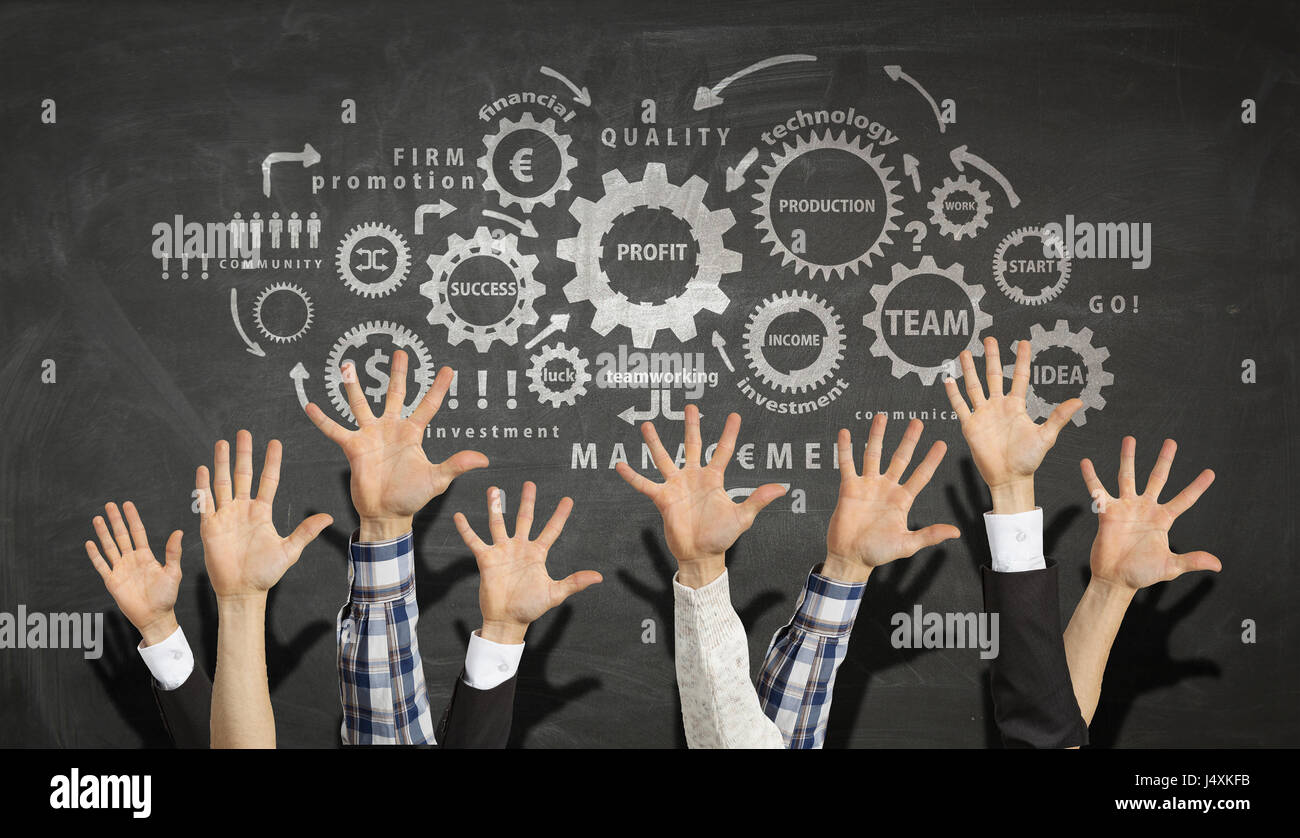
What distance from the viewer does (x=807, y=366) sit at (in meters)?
1.89

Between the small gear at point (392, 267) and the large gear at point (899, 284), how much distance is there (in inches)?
41.1

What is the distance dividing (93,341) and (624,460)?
4.01 ft

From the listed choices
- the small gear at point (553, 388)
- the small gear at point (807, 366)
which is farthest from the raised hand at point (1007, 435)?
the small gear at point (553, 388)

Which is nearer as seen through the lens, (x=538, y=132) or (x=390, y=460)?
(x=390, y=460)

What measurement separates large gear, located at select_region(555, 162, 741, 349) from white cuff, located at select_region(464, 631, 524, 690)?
0.71 meters

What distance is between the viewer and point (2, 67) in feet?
6.23

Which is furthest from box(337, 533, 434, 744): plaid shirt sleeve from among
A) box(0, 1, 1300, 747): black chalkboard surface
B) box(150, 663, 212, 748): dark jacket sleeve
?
box(150, 663, 212, 748): dark jacket sleeve

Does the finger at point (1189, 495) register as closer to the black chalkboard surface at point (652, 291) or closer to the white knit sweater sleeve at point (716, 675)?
the black chalkboard surface at point (652, 291)

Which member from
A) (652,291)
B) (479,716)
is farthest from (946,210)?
(479,716)

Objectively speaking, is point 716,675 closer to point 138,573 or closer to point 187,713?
point 187,713

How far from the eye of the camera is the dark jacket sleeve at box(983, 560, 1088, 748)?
1694mm

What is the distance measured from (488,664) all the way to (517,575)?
185 mm
